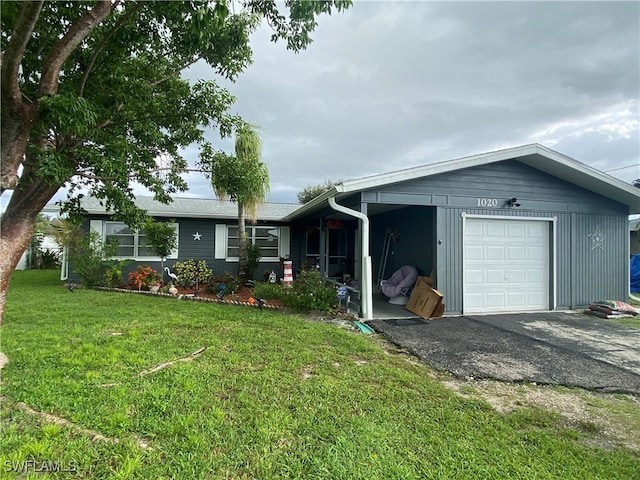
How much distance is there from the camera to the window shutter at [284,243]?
12297mm

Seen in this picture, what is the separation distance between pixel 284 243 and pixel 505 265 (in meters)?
7.60

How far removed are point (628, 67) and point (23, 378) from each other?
48.1 feet

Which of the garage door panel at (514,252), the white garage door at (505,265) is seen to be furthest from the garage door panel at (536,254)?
the garage door panel at (514,252)

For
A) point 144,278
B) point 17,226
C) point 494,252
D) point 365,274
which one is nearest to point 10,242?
point 17,226

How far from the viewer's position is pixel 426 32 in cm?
710

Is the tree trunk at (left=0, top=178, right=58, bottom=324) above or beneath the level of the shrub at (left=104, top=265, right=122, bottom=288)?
above

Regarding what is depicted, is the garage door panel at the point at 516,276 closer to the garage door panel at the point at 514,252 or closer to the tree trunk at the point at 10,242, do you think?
the garage door panel at the point at 514,252

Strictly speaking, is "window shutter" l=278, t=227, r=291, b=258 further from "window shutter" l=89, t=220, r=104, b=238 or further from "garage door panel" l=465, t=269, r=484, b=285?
"garage door panel" l=465, t=269, r=484, b=285

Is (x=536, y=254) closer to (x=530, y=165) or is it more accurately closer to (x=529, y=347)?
(x=530, y=165)

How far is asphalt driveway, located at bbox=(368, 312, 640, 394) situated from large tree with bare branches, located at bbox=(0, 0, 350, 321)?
176 inches

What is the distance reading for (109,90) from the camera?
4.62m

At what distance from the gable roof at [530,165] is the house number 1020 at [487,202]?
80 centimetres

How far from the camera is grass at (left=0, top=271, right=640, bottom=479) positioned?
76.9 inches

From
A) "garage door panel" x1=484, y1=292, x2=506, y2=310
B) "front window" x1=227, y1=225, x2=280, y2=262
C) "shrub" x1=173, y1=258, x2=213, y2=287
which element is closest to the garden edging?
"shrub" x1=173, y1=258, x2=213, y2=287
